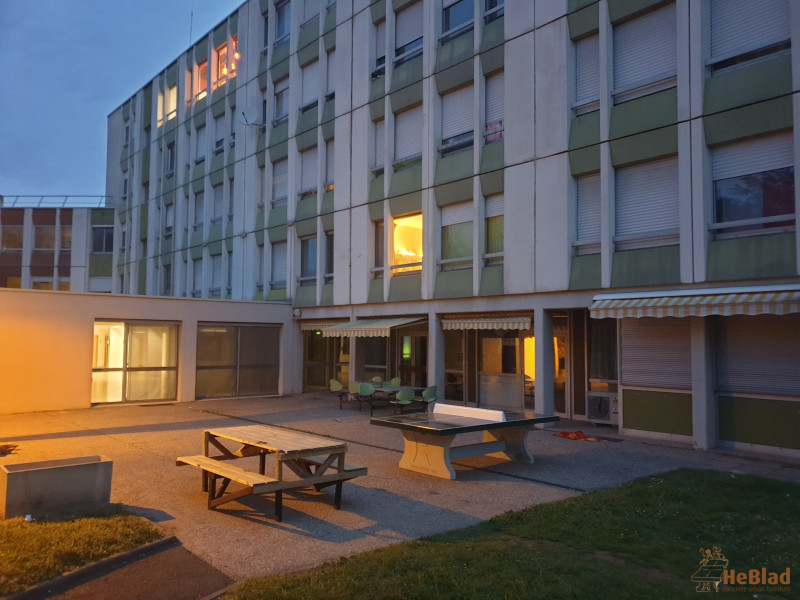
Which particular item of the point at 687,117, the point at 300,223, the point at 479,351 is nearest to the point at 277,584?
the point at 687,117

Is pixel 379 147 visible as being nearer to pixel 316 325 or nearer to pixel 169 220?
pixel 316 325

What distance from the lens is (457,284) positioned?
1548cm

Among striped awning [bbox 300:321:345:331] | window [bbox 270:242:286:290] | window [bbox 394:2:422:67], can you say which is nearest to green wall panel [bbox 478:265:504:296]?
striped awning [bbox 300:321:345:331]

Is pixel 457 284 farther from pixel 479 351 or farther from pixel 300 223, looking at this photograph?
pixel 300 223

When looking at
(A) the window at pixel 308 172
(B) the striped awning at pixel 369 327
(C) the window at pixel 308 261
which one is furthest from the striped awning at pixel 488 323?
(A) the window at pixel 308 172

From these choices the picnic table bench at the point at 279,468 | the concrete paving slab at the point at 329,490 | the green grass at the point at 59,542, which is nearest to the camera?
the green grass at the point at 59,542

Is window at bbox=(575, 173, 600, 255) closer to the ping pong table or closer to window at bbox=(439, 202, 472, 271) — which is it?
window at bbox=(439, 202, 472, 271)

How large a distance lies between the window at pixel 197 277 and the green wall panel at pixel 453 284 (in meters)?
14.2

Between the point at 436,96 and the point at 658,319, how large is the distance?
8213mm

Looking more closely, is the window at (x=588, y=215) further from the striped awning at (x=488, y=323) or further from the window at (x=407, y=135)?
the window at (x=407, y=135)

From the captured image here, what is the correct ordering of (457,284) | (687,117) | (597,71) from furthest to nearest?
(457,284) < (597,71) < (687,117)

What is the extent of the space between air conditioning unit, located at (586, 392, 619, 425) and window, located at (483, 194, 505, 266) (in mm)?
3712

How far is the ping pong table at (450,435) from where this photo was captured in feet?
27.6

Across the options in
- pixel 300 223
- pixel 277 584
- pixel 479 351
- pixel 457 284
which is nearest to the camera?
pixel 277 584
